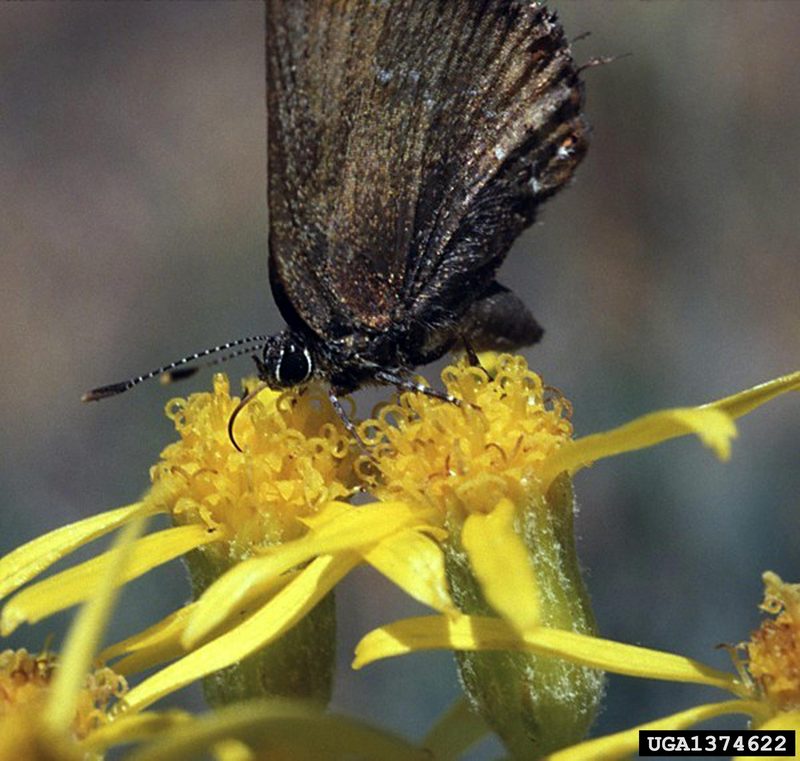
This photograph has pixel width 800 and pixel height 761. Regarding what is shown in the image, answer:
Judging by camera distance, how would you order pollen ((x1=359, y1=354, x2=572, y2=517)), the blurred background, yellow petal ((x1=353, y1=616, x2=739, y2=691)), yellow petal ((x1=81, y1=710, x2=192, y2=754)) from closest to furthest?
yellow petal ((x1=81, y1=710, x2=192, y2=754))
yellow petal ((x1=353, y1=616, x2=739, y2=691))
pollen ((x1=359, y1=354, x2=572, y2=517))
the blurred background

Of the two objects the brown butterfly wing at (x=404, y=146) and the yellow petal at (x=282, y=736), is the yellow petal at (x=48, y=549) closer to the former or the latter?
the brown butterfly wing at (x=404, y=146)

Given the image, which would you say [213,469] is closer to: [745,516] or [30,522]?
[745,516]

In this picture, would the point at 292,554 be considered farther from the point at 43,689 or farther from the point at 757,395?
the point at 757,395

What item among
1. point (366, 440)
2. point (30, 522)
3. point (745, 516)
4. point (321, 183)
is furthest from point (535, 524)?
point (30, 522)

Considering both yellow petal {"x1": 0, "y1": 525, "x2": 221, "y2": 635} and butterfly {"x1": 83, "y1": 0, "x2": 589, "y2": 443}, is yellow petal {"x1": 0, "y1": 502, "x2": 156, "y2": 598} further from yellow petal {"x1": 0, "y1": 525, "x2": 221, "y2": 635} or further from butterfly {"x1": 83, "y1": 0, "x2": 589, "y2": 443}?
butterfly {"x1": 83, "y1": 0, "x2": 589, "y2": 443}

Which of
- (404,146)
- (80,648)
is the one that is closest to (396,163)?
(404,146)

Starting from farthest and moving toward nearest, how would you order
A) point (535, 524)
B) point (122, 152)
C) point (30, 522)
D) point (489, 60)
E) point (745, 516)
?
point (122, 152) < point (30, 522) < point (745, 516) < point (489, 60) < point (535, 524)

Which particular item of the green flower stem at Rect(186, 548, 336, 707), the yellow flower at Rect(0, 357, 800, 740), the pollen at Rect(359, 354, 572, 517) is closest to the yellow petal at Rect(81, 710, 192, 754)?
the yellow flower at Rect(0, 357, 800, 740)

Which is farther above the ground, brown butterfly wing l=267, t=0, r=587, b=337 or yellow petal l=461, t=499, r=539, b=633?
brown butterfly wing l=267, t=0, r=587, b=337
